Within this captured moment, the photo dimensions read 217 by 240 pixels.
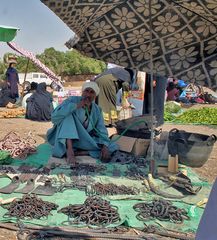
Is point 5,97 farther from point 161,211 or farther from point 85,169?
point 161,211

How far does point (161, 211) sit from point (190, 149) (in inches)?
74.7

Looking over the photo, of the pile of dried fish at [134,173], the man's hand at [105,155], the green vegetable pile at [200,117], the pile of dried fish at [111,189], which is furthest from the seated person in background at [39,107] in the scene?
the pile of dried fish at [111,189]

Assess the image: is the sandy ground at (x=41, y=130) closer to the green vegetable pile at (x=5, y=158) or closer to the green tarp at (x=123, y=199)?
the green tarp at (x=123, y=199)

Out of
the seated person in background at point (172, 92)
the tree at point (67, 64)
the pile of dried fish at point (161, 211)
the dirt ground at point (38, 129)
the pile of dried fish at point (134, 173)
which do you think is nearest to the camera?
the pile of dried fish at point (161, 211)

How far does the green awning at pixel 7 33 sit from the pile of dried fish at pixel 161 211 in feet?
27.7

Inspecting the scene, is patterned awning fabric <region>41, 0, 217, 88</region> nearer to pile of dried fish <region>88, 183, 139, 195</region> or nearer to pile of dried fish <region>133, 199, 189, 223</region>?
pile of dried fish <region>133, 199, 189, 223</region>

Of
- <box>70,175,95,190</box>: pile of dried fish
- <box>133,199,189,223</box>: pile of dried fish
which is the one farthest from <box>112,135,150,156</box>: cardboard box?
<box>133,199,189,223</box>: pile of dried fish

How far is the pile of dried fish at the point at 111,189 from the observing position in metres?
4.30

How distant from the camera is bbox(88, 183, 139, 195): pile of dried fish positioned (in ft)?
14.1

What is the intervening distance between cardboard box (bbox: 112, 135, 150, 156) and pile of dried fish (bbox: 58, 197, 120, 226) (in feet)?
6.94

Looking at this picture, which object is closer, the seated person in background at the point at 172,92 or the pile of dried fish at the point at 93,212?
the pile of dried fish at the point at 93,212

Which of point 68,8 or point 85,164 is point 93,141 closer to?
point 85,164

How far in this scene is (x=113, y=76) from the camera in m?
9.17

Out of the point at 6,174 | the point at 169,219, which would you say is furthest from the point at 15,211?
the point at 169,219
